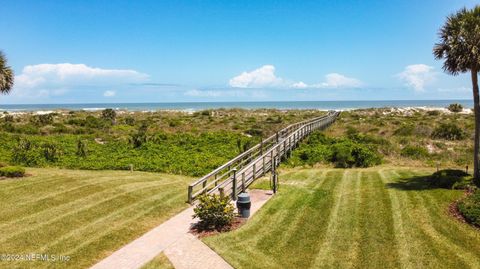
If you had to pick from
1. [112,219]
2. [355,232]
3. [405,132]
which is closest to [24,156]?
[112,219]

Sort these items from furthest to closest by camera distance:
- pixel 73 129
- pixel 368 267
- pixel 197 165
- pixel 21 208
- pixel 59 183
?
pixel 73 129 < pixel 197 165 < pixel 59 183 < pixel 21 208 < pixel 368 267

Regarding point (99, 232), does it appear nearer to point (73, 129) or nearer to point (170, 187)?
point (170, 187)

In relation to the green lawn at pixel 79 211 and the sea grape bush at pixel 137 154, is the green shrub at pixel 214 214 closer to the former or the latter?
the green lawn at pixel 79 211

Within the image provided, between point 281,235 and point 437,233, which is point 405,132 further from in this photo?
point 281,235

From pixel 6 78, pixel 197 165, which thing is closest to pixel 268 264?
pixel 197 165

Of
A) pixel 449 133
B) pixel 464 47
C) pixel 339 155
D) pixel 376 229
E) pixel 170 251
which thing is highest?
pixel 464 47

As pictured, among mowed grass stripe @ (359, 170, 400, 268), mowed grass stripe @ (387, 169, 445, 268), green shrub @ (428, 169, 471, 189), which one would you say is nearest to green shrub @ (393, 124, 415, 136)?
green shrub @ (428, 169, 471, 189)
